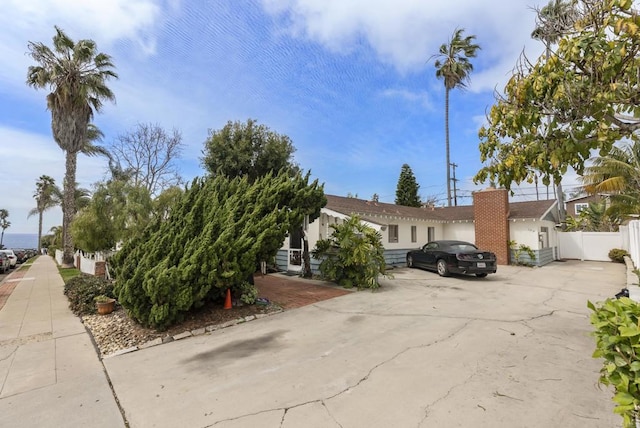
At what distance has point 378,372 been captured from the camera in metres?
4.18

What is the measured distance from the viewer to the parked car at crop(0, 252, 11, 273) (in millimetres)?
19920

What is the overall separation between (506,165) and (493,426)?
2.75 meters

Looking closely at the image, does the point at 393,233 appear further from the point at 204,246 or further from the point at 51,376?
the point at 51,376

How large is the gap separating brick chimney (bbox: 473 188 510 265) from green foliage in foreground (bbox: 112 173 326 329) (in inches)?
503

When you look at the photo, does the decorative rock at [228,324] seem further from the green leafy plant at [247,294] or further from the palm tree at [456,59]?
the palm tree at [456,59]

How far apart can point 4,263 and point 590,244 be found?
38.2 metres

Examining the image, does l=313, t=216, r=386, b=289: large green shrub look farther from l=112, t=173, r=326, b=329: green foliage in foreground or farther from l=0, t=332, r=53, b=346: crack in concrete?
l=0, t=332, r=53, b=346: crack in concrete

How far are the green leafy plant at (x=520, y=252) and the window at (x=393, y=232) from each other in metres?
6.52

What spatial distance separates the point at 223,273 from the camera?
6523 mm

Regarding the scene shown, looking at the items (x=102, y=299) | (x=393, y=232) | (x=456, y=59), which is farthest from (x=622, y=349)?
(x=456, y=59)

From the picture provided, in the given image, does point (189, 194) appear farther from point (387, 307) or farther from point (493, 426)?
point (493, 426)

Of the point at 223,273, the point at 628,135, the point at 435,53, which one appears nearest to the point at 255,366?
the point at 223,273

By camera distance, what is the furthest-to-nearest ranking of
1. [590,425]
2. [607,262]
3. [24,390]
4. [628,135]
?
[607,262] → [24,390] → [628,135] → [590,425]

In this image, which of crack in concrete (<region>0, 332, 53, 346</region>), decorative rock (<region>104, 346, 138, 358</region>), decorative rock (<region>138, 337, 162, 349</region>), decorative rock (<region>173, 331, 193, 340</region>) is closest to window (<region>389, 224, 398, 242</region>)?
decorative rock (<region>173, 331, 193, 340</region>)
